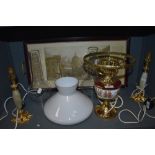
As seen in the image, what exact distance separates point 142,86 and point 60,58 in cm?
39

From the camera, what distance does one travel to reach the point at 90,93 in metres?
1.00

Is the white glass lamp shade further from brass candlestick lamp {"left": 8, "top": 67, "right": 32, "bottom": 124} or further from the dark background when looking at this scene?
the dark background

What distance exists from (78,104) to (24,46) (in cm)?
36

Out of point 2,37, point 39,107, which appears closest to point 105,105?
point 39,107

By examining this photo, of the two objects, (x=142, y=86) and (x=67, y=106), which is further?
(x=142, y=86)

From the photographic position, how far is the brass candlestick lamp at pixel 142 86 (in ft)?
2.86

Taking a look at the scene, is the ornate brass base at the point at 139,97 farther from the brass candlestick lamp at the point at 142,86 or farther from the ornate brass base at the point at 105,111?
the ornate brass base at the point at 105,111

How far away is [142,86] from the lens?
0.92 m

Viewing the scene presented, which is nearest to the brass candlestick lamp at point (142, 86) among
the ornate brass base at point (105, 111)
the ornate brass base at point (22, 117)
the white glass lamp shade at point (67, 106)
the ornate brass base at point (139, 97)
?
the ornate brass base at point (139, 97)

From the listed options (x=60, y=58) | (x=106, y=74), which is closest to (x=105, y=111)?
(x=106, y=74)

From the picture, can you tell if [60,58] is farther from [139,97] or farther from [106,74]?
[139,97]

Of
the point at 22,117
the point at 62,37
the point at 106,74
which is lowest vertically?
the point at 22,117

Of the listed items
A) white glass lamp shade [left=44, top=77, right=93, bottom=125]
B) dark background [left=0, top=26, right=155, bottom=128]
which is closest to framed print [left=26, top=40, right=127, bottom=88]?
dark background [left=0, top=26, right=155, bottom=128]

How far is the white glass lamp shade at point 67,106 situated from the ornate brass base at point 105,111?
5 centimetres
